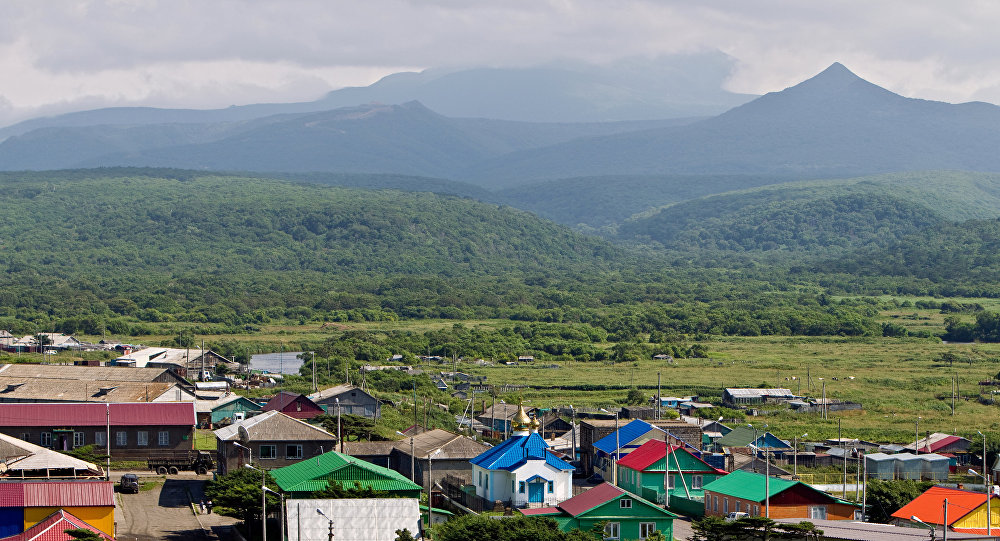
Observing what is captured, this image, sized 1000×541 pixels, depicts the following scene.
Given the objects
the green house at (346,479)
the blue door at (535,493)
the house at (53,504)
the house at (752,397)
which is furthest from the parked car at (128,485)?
the house at (752,397)

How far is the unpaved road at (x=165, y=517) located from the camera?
37844mm

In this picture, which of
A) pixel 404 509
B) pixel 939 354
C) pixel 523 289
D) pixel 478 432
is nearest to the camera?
pixel 404 509

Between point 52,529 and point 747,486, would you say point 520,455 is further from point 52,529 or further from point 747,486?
point 52,529

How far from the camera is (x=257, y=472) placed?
40.0 m

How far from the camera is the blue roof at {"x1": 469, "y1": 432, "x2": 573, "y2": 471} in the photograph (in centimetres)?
4053

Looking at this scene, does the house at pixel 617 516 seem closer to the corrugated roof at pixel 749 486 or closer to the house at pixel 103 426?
the corrugated roof at pixel 749 486

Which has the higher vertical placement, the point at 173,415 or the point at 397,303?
the point at 173,415

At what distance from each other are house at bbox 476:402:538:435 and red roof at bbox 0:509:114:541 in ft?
79.1

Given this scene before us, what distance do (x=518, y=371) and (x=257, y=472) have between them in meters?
55.3

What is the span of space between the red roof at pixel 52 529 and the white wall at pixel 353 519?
4.52 m

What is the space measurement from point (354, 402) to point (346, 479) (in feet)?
82.5

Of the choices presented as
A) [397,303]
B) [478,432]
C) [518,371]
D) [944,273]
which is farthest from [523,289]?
[478,432]

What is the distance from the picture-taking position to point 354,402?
63.2 metres

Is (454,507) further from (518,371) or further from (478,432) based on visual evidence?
(518,371)
